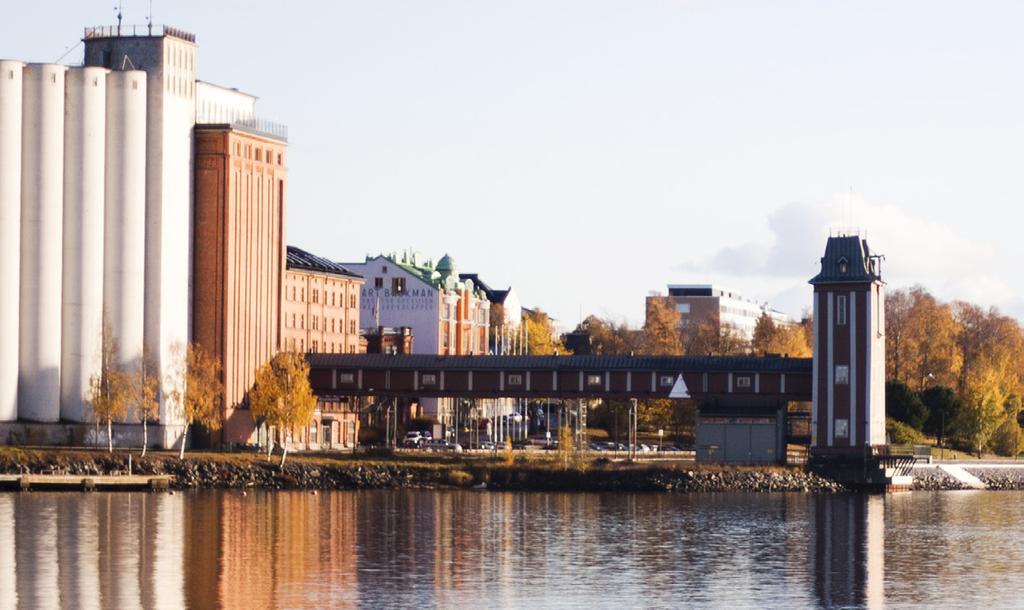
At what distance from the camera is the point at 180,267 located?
420 ft

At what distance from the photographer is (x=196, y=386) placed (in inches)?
4879

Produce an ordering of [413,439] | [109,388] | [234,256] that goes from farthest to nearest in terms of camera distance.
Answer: [413,439] → [234,256] → [109,388]

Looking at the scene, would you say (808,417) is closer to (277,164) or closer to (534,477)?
(534,477)

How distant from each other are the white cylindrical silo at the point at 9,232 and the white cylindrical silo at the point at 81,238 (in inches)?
122

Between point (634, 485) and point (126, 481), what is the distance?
30.8 m

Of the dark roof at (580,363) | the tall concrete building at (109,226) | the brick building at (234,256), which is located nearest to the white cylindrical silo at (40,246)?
the tall concrete building at (109,226)

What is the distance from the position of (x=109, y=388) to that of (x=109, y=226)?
1063cm

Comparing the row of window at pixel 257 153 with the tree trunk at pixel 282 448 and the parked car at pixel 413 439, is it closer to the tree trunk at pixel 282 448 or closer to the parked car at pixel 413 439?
the tree trunk at pixel 282 448

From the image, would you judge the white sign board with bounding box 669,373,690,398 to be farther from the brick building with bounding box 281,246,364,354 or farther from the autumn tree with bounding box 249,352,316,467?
the brick building with bounding box 281,246,364,354

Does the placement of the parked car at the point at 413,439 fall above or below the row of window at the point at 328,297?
below

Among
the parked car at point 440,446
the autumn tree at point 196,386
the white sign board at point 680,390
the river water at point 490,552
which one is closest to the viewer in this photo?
the river water at point 490,552

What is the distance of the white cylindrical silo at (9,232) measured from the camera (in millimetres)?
121375

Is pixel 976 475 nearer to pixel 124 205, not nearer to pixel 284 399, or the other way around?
pixel 284 399

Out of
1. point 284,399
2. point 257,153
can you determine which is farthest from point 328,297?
point 284,399
